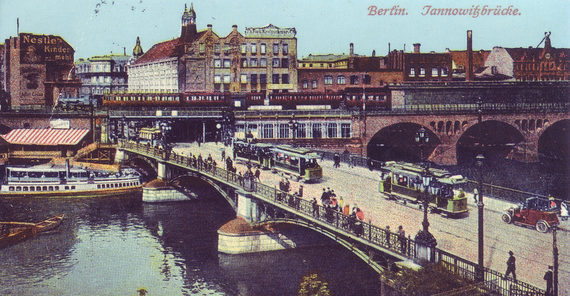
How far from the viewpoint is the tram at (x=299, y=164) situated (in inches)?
1861

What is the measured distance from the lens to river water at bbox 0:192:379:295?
38.0m

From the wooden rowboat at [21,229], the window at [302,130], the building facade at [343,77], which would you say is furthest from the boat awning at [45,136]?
the building facade at [343,77]

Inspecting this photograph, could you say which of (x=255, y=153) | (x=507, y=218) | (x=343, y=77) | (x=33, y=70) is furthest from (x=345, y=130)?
(x=33, y=70)

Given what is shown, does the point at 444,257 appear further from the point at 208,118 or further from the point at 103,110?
the point at 103,110

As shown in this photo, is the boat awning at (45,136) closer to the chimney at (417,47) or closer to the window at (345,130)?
the window at (345,130)

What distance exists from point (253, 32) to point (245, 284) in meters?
67.8

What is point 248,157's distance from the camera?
192 feet

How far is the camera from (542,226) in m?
31.8

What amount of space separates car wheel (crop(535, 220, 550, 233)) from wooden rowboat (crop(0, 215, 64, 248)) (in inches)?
1555

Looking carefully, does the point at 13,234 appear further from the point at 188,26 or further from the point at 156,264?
the point at 188,26

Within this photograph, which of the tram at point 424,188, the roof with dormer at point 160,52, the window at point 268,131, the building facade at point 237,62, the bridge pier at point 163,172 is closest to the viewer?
the tram at point 424,188

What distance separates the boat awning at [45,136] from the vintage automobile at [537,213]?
64840mm

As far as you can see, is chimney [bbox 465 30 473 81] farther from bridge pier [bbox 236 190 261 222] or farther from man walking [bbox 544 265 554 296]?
man walking [bbox 544 265 554 296]

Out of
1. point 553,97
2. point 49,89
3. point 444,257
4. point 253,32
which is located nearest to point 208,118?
point 253,32
